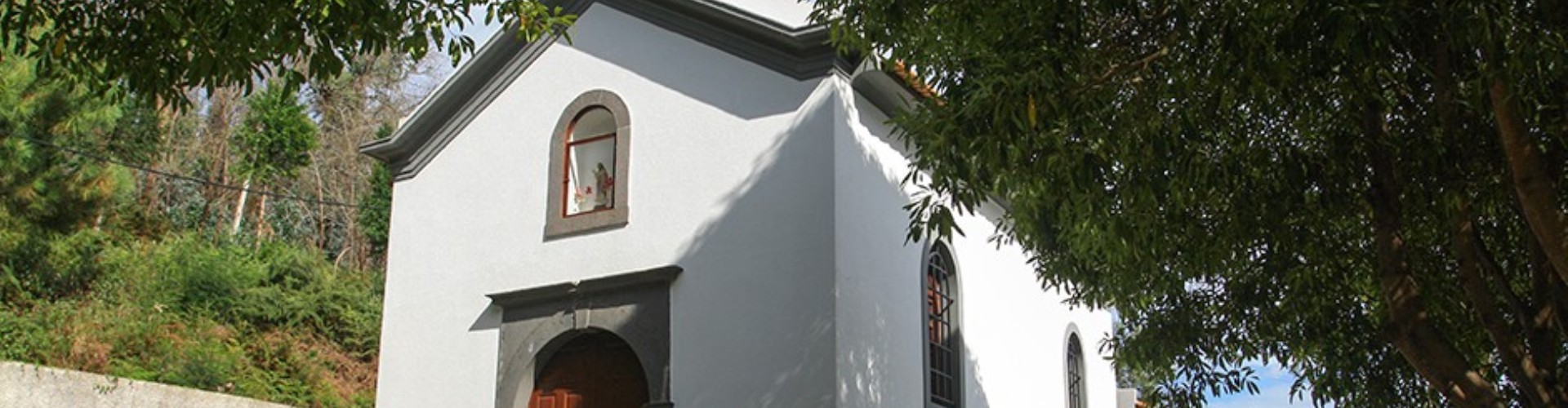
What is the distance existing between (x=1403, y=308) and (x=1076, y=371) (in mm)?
9512

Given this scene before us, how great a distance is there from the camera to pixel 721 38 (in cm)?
1358

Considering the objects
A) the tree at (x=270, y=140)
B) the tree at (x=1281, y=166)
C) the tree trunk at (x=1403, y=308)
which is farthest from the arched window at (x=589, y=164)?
the tree at (x=270, y=140)

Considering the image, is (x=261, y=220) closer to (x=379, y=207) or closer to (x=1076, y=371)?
(x=379, y=207)

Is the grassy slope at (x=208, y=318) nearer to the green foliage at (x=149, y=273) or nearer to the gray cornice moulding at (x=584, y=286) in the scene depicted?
the green foliage at (x=149, y=273)

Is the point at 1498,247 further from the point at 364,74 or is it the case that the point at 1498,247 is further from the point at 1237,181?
the point at 364,74

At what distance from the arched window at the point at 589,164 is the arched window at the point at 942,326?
301 centimetres

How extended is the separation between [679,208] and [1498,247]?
6.46 metres

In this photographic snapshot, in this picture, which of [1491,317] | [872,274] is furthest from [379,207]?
[1491,317]

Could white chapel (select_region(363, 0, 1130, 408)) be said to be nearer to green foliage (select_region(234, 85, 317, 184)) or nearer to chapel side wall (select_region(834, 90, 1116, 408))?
chapel side wall (select_region(834, 90, 1116, 408))

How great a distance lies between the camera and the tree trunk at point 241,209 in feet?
93.2

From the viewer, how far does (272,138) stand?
2856 cm

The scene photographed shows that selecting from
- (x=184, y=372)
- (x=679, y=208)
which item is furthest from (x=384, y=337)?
(x=184, y=372)

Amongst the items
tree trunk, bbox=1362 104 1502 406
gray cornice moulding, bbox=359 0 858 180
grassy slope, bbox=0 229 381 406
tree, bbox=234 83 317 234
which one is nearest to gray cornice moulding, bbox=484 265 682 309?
gray cornice moulding, bbox=359 0 858 180

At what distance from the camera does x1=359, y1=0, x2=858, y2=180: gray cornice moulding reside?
13.0 metres
